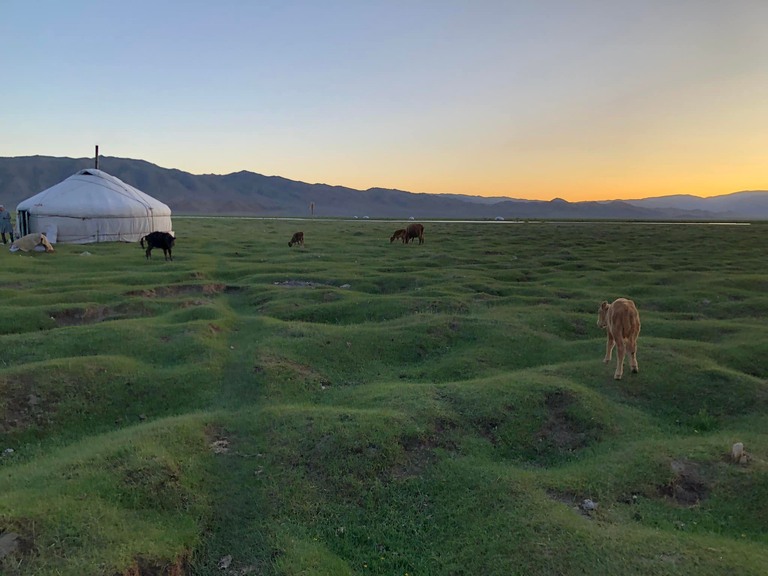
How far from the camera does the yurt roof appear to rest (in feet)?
122

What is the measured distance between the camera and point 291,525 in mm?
6828

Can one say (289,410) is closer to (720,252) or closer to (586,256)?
(586,256)

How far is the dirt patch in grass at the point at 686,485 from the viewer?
7.46 meters

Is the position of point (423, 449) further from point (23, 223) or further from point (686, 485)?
point (23, 223)

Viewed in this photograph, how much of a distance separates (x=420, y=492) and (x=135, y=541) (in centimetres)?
376

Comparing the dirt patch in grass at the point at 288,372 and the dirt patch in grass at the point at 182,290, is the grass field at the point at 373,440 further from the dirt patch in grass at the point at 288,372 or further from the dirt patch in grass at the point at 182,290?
the dirt patch in grass at the point at 182,290

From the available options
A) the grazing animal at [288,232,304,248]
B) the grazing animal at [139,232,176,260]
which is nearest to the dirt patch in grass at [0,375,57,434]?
the grazing animal at [139,232,176,260]

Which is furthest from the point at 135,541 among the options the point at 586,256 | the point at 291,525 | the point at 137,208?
the point at 137,208

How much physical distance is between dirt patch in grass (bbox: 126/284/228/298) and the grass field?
1273 mm

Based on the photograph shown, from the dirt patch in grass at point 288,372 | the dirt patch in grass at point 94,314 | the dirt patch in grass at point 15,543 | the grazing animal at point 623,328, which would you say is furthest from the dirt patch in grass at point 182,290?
the grazing animal at point 623,328

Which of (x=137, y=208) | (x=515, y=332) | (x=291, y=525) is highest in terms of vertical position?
(x=137, y=208)

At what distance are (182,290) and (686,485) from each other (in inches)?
743

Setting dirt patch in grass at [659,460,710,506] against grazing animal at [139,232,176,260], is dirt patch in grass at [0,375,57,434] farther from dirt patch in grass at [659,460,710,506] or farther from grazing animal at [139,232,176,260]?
grazing animal at [139,232,176,260]

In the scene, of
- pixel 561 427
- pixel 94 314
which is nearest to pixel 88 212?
pixel 94 314
